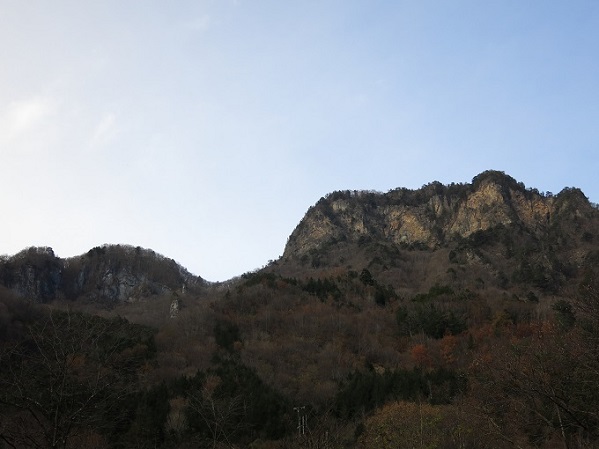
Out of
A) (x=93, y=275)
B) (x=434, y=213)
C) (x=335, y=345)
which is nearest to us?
Answer: (x=335, y=345)

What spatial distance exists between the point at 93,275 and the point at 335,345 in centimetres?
7036

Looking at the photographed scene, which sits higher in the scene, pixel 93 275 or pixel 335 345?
pixel 93 275

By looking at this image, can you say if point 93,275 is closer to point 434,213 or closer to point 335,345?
point 335,345

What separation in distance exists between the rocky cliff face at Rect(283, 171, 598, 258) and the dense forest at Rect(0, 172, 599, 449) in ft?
2.25

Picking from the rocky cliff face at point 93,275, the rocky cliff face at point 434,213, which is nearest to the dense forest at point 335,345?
the rocky cliff face at point 93,275

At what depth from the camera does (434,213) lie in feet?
382

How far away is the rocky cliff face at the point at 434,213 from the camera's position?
3971 inches

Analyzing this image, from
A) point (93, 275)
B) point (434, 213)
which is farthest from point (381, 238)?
point (93, 275)

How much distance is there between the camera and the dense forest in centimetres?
1009

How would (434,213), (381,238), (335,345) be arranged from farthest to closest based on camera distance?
(381,238)
(434,213)
(335,345)

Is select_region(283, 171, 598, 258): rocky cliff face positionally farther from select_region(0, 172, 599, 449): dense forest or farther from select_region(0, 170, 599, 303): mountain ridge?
select_region(0, 172, 599, 449): dense forest

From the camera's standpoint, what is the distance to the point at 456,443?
21.5m

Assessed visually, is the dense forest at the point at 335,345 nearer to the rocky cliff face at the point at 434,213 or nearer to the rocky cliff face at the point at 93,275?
the rocky cliff face at the point at 93,275

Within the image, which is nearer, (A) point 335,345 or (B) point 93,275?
(A) point 335,345
